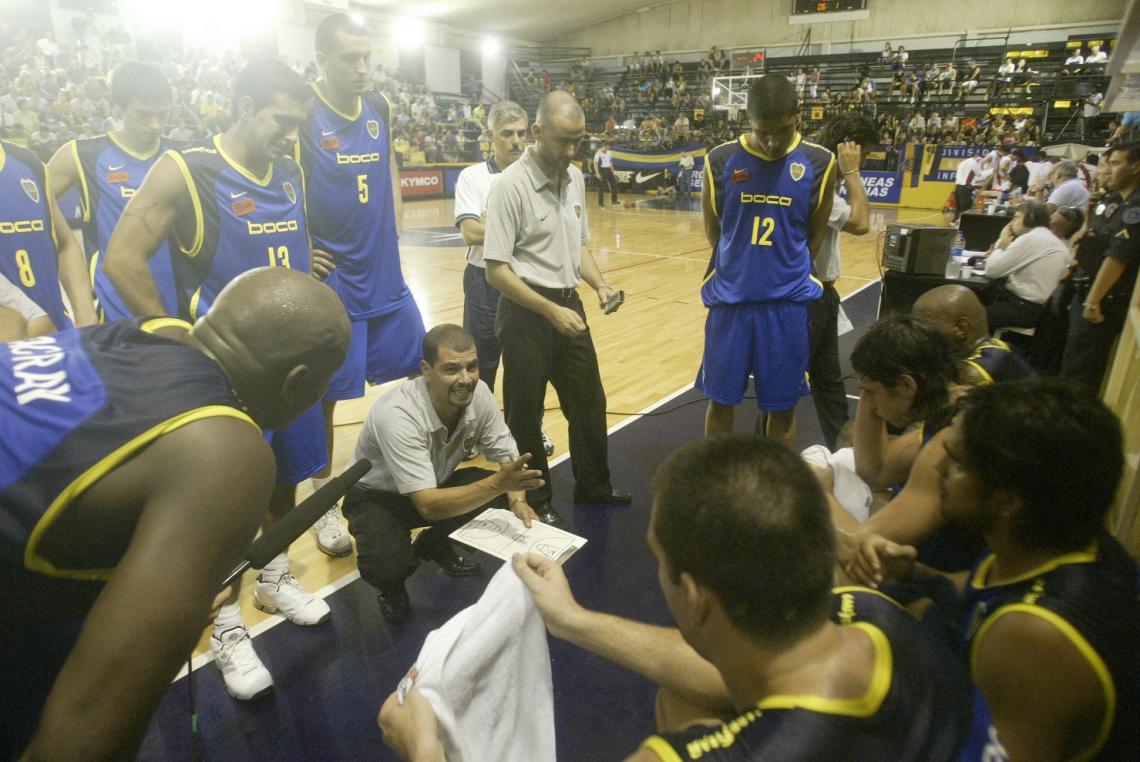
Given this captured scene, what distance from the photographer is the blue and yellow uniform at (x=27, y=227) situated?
9.51 ft

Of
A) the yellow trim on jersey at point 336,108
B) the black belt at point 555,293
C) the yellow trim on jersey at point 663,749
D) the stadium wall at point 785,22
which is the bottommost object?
the yellow trim on jersey at point 663,749

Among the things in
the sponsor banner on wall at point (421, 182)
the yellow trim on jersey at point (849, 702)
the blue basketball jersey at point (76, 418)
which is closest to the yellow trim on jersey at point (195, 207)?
the blue basketball jersey at point (76, 418)

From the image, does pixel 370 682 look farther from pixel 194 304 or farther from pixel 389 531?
pixel 194 304

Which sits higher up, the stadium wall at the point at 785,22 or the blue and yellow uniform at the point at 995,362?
the stadium wall at the point at 785,22

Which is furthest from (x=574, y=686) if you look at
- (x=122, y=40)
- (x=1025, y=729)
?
(x=122, y=40)

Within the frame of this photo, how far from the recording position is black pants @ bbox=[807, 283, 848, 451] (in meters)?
3.54

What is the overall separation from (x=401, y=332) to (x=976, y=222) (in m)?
6.19

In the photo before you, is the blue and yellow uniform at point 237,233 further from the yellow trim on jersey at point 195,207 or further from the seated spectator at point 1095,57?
the seated spectator at point 1095,57

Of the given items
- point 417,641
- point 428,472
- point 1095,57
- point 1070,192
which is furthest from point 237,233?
point 1095,57

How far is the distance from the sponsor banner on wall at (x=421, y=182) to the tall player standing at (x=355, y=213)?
14904 mm

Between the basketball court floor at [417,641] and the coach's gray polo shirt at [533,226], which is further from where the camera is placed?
the coach's gray polo shirt at [533,226]

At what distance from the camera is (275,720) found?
2.10 meters

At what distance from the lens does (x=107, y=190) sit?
11.8 feet

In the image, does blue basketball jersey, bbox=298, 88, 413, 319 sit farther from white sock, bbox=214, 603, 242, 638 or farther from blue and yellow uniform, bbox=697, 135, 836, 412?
blue and yellow uniform, bbox=697, 135, 836, 412
